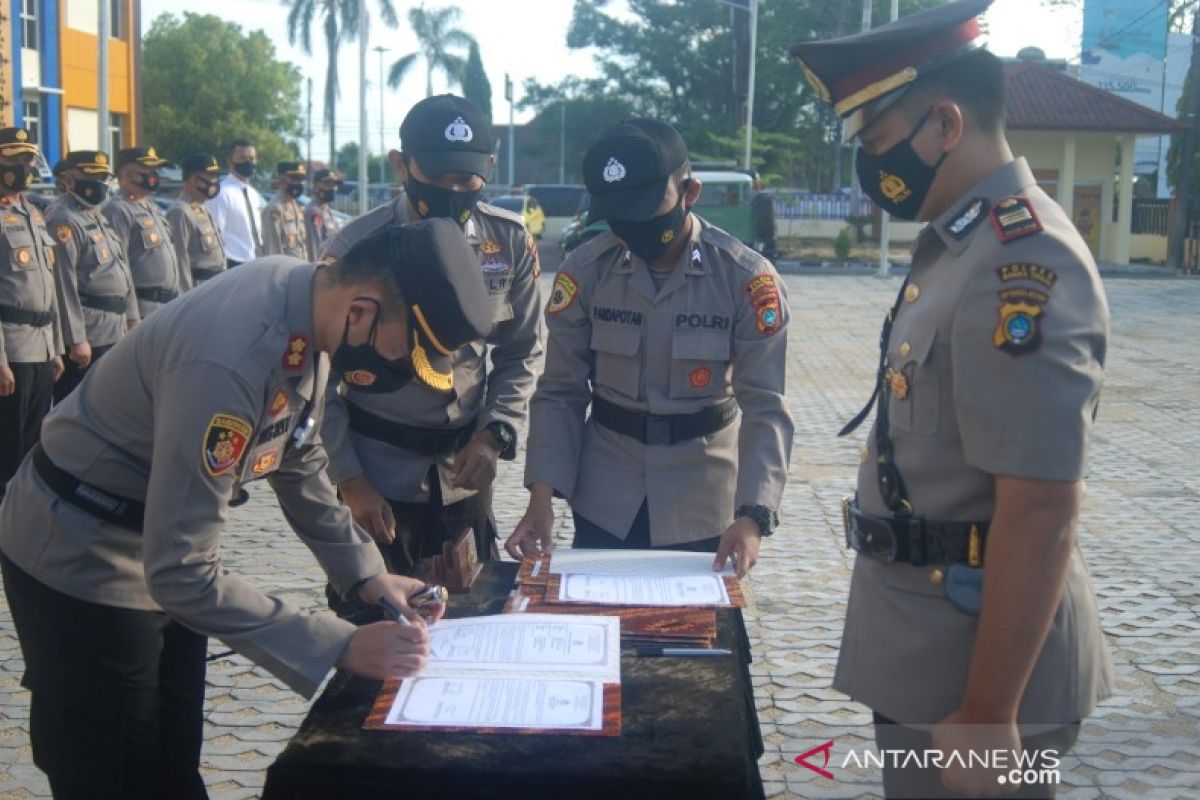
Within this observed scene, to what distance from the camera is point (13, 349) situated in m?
7.54

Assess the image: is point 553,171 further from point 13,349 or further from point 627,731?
point 627,731

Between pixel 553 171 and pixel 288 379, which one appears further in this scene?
pixel 553 171

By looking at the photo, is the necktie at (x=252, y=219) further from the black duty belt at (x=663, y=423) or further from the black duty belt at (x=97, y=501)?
the black duty belt at (x=97, y=501)

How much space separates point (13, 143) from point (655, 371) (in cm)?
580

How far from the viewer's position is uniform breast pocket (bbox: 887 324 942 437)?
213 cm

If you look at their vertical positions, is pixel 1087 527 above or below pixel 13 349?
below

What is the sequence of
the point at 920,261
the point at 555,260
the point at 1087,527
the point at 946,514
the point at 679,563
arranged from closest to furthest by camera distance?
the point at 946,514 → the point at 920,261 → the point at 679,563 → the point at 1087,527 → the point at 555,260

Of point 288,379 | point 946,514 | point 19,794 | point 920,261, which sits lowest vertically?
point 19,794

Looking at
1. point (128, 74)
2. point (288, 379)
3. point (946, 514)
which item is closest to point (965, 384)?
point (946, 514)

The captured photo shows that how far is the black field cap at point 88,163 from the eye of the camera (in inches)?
355

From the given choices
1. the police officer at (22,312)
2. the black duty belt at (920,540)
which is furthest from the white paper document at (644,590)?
the police officer at (22,312)

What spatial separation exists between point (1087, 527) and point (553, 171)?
216 feet

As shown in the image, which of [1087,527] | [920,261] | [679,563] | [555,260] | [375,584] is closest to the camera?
[920,261]

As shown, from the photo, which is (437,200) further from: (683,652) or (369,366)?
(683,652)
